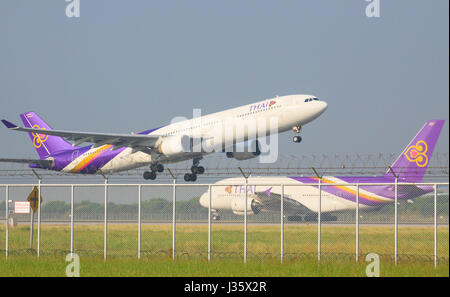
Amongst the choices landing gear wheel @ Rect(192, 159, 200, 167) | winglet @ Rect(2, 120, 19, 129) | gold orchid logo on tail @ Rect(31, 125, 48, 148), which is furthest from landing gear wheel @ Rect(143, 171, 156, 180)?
gold orchid logo on tail @ Rect(31, 125, 48, 148)

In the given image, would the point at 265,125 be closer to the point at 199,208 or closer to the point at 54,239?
the point at 54,239

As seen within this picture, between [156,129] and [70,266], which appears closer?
A: [70,266]

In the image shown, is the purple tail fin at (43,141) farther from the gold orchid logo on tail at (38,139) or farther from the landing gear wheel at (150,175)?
the landing gear wheel at (150,175)

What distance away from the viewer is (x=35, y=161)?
5194 centimetres

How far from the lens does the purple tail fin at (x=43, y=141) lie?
54.0 metres

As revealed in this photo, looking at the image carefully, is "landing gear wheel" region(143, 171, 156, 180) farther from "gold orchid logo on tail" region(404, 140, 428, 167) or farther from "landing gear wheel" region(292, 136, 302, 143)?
"gold orchid logo on tail" region(404, 140, 428, 167)

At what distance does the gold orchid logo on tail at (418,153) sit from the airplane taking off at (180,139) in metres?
7.17

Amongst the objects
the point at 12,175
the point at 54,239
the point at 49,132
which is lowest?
the point at 54,239

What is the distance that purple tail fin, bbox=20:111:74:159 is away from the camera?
5397 cm

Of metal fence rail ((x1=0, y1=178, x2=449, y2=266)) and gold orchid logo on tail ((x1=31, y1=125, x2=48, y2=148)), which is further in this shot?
gold orchid logo on tail ((x1=31, y1=125, x2=48, y2=148))

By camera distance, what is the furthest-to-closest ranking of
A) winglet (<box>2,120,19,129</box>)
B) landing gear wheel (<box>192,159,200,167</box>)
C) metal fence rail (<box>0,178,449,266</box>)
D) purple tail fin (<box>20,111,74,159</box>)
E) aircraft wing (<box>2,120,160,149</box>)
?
purple tail fin (<box>20,111,74,159</box>), landing gear wheel (<box>192,159,200,167</box>), aircraft wing (<box>2,120,160,149</box>), winglet (<box>2,120,19,129</box>), metal fence rail (<box>0,178,449,266</box>)

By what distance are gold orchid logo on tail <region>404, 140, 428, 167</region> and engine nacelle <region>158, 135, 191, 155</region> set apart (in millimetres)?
13977
